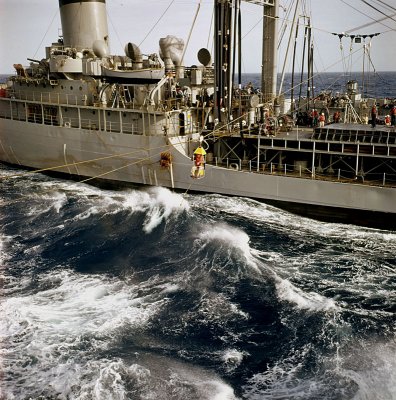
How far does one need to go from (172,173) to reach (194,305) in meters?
13.0

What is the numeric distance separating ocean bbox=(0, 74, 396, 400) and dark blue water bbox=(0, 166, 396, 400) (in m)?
0.05

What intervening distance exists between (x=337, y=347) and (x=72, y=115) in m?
24.2

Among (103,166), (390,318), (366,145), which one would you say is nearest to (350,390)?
(390,318)

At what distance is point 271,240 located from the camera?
2084 centimetres

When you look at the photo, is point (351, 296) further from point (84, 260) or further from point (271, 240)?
point (84, 260)

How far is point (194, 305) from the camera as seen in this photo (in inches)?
587

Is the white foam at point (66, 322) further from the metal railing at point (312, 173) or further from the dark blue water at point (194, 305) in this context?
the metal railing at point (312, 173)

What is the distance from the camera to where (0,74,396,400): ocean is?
11.4 meters

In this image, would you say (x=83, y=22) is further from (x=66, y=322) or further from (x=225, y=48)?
(x=66, y=322)

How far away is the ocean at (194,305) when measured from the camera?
11359 millimetres

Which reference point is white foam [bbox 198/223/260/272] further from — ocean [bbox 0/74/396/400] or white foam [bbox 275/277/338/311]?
white foam [bbox 275/277/338/311]

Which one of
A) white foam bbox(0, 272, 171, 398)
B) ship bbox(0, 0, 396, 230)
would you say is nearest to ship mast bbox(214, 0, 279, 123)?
ship bbox(0, 0, 396, 230)

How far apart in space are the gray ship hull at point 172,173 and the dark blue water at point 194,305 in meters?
0.95

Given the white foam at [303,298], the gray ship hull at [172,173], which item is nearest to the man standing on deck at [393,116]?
the gray ship hull at [172,173]
